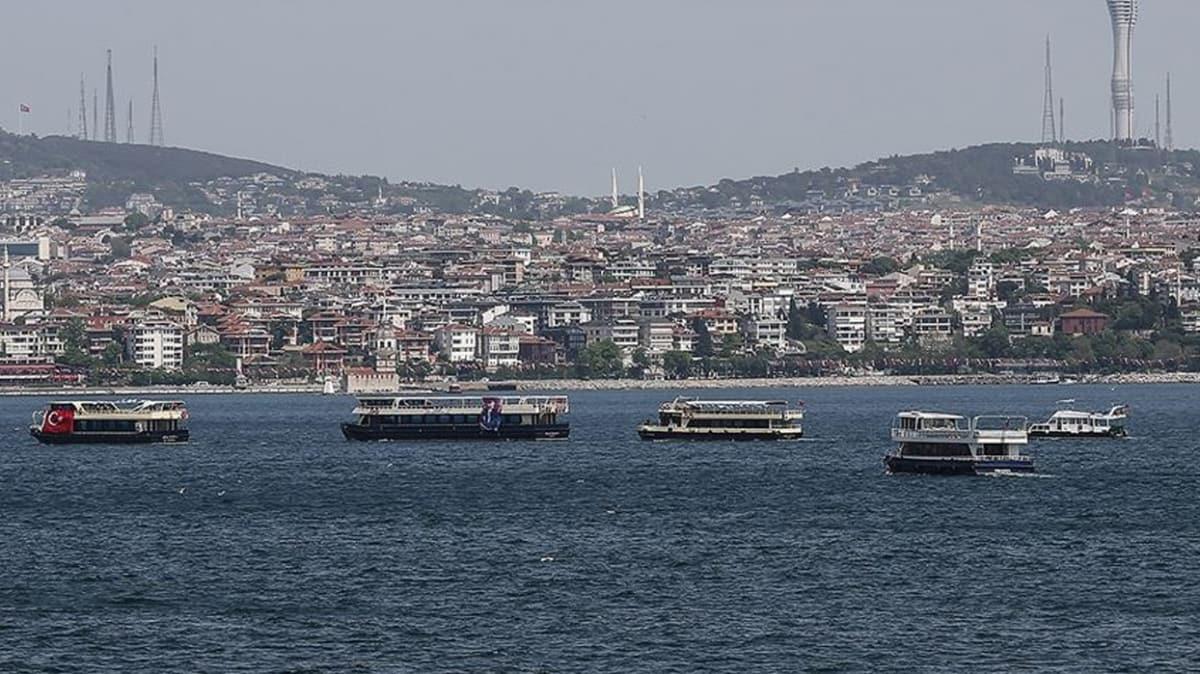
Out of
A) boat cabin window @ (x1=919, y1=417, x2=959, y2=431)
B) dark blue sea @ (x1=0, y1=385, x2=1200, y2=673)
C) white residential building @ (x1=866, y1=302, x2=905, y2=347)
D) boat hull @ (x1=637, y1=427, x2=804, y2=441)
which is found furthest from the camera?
white residential building @ (x1=866, y1=302, x2=905, y2=347)

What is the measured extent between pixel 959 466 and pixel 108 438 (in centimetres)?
2995

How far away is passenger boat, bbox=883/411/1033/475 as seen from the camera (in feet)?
210

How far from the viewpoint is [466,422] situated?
8712 centimetres

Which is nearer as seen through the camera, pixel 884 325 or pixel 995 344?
pixel 995 344

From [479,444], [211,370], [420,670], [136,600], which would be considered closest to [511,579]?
[136,600]

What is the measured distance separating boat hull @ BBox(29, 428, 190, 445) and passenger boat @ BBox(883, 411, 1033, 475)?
27.5 meters

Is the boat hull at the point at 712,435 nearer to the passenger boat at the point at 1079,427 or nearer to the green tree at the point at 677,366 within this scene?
the passenger boat at the point at 1079,427

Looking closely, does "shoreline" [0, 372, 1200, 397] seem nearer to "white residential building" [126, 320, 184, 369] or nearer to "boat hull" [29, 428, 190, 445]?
"white residential building" [126, 320, 184, 369]

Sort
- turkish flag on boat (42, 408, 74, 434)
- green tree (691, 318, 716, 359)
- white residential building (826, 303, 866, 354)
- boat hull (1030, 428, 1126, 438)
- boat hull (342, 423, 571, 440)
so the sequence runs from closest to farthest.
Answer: turkish flag on boat (42, 408, 74, 434), boat hull (342, 423, 571, 440), boat hull (1030, 428, 1126, 438), green tree (691, 318, 716, 359), white residential building (826, 303, 866, 354)

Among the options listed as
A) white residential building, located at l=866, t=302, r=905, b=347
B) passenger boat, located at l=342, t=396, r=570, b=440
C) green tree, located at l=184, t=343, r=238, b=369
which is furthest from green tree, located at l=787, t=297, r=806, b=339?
passenger boat, located at l=342, t=396, r=570, b=440

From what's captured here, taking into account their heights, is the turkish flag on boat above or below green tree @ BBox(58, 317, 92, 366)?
below

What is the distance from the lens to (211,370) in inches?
6708

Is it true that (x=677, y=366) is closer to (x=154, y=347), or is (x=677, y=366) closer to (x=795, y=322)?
(x=795, y=322)

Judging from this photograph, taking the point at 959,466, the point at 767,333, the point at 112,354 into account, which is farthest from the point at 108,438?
the point at 767,333
